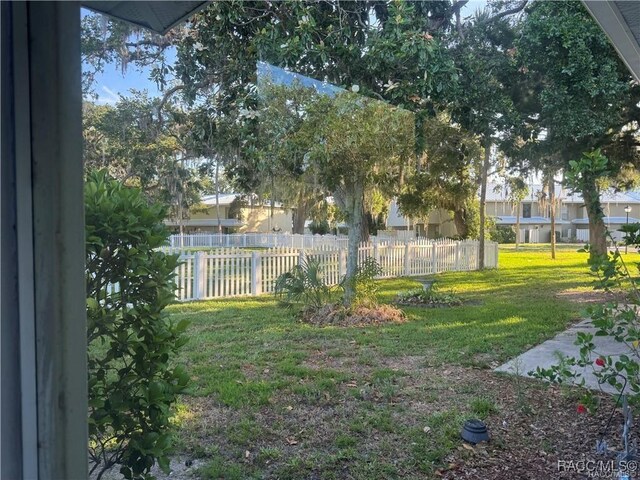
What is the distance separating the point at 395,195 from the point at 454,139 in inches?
46.6

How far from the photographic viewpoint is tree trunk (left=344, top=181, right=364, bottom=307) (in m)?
4.43

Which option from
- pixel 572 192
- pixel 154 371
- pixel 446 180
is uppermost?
pixel 446 180

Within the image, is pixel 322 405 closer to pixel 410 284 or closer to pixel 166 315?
pixel 166 315

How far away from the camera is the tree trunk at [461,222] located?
15.4ft

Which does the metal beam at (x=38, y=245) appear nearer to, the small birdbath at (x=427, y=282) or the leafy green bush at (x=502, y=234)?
the leafy green bush at (x=502, y=234)

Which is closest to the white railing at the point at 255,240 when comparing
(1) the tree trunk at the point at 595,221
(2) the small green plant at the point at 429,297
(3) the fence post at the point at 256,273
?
(3) the fence post at the point at 256,273

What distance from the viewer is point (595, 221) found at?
6.19 ft

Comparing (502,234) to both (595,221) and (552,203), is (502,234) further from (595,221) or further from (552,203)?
(595,221)

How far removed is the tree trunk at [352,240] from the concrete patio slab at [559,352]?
69.7 inches

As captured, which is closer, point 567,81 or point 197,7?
point 197,7

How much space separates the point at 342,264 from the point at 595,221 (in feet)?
9.50

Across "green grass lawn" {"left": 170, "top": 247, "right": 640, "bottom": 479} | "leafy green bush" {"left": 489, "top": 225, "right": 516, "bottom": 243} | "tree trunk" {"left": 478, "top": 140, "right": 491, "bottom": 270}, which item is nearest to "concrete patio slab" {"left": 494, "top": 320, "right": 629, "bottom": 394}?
"green grass lawn" {"left": 170, "top": 247, "right": 640, "bottom": 479}

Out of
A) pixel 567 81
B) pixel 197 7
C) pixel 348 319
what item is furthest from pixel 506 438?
pixel 348 319

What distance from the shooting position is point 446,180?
4.14 meters
